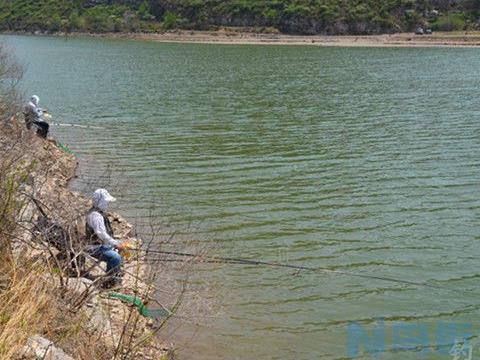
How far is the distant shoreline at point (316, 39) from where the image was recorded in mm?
79188

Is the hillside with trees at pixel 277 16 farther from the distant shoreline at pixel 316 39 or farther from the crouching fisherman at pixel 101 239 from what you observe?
the crouching fisherman at pixel 101 239

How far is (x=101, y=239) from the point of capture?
9180 millimetres

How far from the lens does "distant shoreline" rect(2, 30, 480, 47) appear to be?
7919 centimetres

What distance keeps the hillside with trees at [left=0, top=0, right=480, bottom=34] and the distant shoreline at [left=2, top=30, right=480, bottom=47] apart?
110 inches

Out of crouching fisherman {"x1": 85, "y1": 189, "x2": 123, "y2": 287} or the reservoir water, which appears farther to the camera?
the reservoir water

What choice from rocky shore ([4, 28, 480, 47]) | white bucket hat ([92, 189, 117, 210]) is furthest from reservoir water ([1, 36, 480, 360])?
rocky shore ([4, 28, 480, 47])

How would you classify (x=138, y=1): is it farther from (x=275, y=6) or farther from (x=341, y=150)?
(x=341, y=150)

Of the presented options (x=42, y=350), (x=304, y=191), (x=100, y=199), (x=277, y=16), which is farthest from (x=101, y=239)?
(x=277, y=16)

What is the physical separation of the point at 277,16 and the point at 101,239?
298ft

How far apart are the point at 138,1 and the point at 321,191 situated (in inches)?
A: 4227

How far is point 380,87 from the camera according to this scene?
35656 millimetres

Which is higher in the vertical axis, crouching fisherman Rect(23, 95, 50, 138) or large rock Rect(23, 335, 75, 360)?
large rock Rect(23, 335, 75, 360)

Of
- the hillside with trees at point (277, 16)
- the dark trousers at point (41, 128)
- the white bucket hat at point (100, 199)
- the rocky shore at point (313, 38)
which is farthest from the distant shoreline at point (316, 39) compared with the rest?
the white bucket hat at point (100, 199)

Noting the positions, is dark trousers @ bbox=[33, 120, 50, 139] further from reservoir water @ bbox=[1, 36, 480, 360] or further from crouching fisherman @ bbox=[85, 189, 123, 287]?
crouching fisherman @ bbox=[85, 189, 123, 287]
